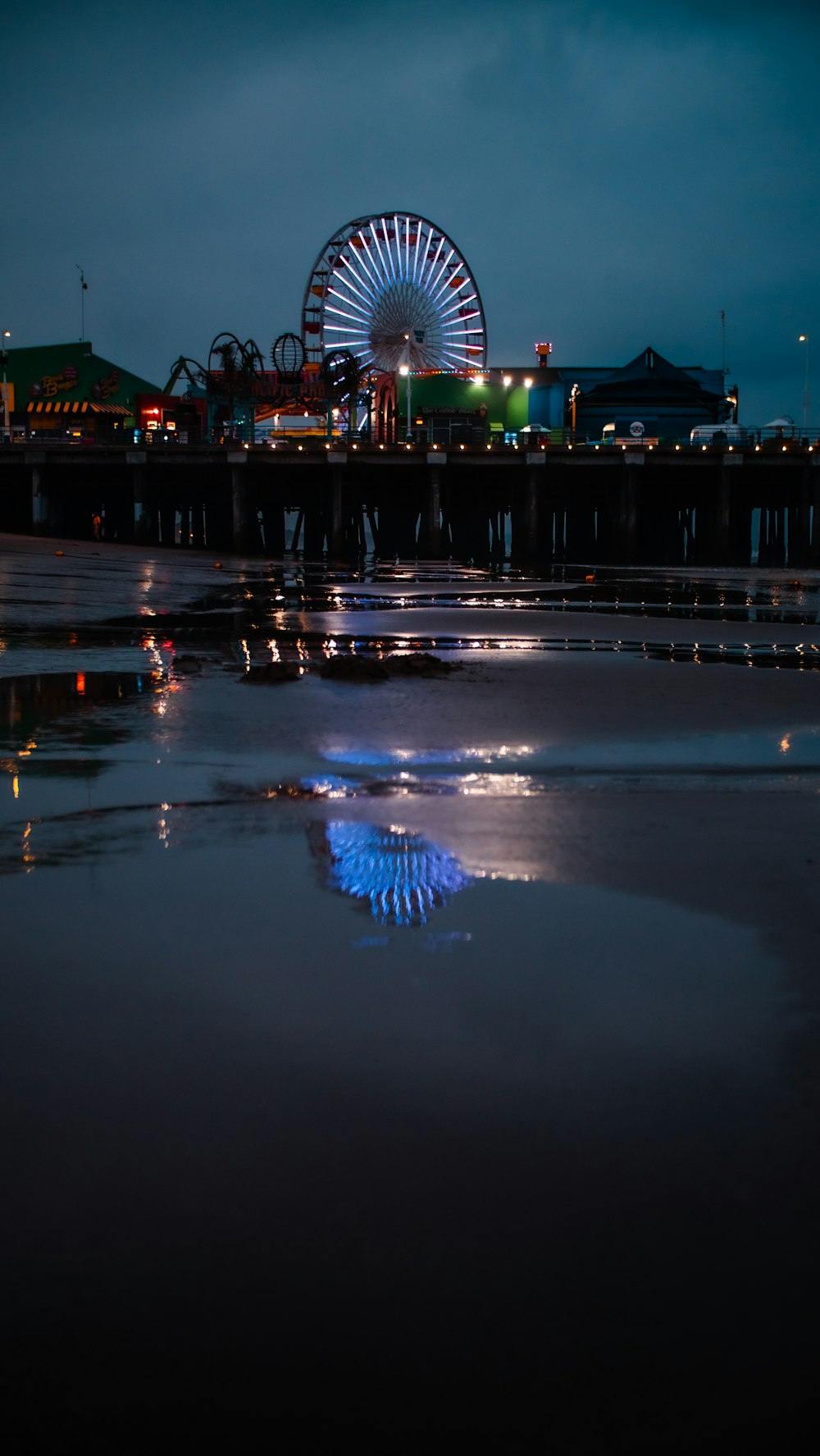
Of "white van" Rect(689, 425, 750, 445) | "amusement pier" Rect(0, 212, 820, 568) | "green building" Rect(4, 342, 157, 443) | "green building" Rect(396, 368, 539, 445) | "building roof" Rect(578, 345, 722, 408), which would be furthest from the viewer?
"green building" Rect(4, 342, 157, 443)

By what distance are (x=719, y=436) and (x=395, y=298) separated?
22.1 metres

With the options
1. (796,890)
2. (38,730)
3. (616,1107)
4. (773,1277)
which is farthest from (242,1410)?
(38,730)

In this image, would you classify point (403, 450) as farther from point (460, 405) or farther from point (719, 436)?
point (460, 405)

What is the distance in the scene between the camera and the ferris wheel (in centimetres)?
6575

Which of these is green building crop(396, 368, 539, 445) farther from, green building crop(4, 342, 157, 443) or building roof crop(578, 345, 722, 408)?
green building crop(4, 342, 157, 443)

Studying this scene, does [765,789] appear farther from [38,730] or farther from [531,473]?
[531,473]

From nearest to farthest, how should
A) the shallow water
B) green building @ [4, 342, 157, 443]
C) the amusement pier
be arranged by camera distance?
the shallow water
the amusement pier
green building @ [4, 342, 157, 443]

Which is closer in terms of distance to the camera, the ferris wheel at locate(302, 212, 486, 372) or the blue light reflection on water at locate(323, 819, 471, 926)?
the blue light reflection on water at locate(323, 819, 471, 926)

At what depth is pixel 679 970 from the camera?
372 cm

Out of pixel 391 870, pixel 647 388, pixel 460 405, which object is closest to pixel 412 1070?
pixel 391 870

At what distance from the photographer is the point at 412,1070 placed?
300cm

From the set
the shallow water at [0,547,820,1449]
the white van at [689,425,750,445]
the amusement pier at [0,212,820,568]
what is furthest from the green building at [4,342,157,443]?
the shallow water at [0,547,820,1449]

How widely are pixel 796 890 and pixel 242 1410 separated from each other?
10.5 ft

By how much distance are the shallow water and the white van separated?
51.0 m
